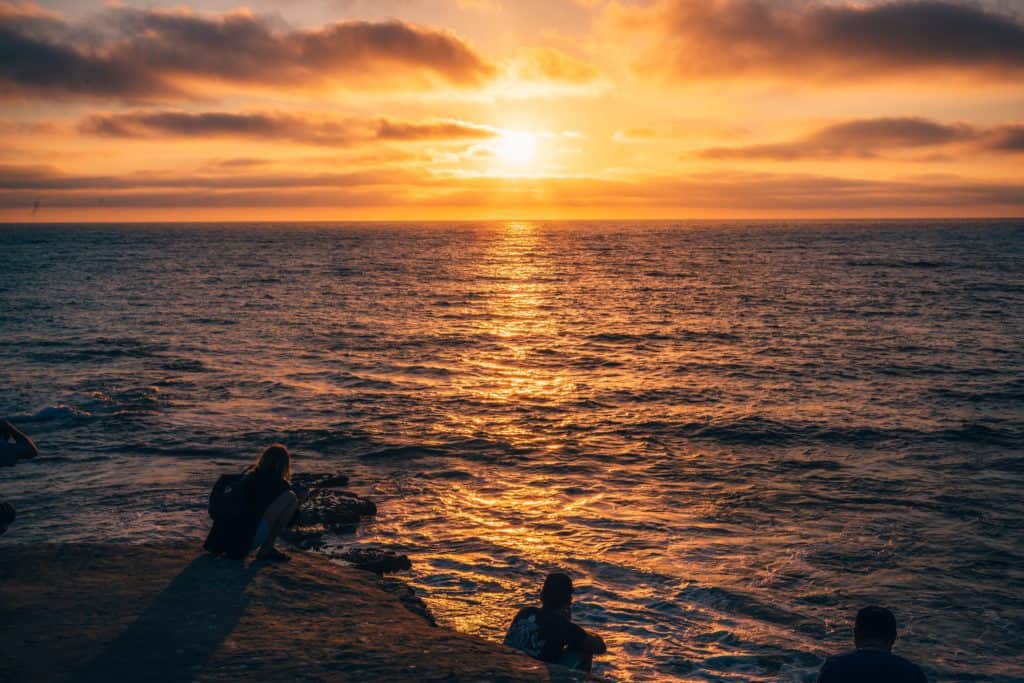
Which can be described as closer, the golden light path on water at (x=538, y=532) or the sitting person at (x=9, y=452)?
the sitting person at (x=9, y=452)

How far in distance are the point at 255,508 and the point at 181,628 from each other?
202cm

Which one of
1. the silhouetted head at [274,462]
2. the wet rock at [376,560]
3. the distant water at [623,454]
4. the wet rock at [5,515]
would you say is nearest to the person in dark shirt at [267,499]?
the silhouetted head at [274,462]

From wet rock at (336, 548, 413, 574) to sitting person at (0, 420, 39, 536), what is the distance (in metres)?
4.47

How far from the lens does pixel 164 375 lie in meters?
30.0

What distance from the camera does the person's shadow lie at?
7.01 meters

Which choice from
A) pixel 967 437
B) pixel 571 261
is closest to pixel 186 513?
pixel 967 437

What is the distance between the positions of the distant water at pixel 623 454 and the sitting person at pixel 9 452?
10.4ft

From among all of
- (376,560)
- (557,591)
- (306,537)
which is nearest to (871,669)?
(557,591)

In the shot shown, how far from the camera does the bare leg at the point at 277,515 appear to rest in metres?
9.80

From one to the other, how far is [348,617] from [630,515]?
7.68 metres

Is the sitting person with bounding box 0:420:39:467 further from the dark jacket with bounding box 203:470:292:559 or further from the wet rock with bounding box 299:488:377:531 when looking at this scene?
the wet rock with bounding box 299:488:377:531

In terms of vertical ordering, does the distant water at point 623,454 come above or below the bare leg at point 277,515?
below

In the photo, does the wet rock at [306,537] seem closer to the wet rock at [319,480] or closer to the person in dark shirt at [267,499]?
the wet rock at [319,480]

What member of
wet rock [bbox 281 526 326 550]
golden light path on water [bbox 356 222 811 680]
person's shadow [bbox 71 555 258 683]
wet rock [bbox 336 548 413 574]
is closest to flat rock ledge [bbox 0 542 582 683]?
person's shadow [bbox 71 555 258 683]
